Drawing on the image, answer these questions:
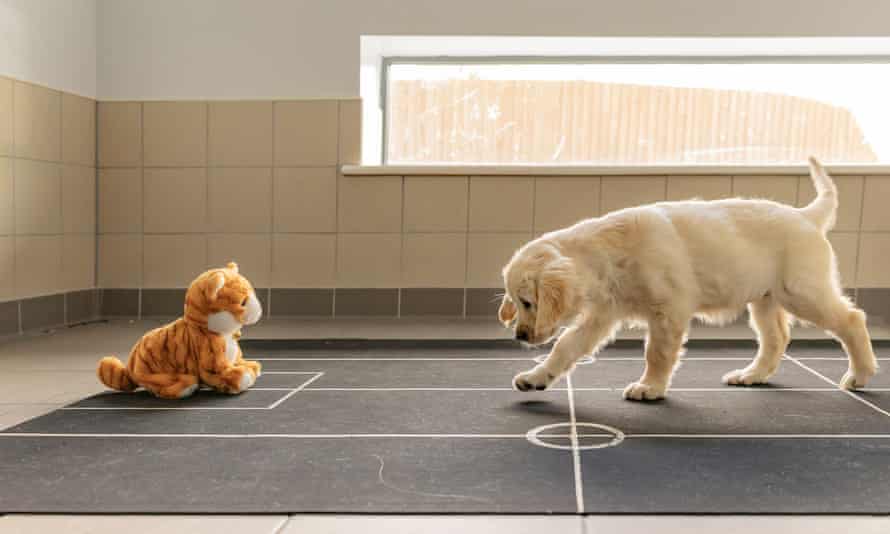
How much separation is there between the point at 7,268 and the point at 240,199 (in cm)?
134

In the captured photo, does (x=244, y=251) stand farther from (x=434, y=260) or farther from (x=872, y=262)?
(x=872, y=262)

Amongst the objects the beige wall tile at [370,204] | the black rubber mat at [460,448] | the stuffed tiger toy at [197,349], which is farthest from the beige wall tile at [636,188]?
the stuffed tiger toy at [197,349]

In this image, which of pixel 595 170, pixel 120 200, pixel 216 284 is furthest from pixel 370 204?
pixel 216 284

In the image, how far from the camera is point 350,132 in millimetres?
4434

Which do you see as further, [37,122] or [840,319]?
[37,122]

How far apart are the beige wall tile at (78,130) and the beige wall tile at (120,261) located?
50 centimetres

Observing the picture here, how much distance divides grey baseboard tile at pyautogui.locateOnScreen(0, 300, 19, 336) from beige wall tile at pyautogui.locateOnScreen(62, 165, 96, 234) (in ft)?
1.99

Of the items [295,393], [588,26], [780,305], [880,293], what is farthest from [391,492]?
[880,293]

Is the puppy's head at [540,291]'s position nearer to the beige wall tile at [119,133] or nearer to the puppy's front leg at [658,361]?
the puppy's front leg at [658,361]

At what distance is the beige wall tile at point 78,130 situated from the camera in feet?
13.8

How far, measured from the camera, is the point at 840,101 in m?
4.70

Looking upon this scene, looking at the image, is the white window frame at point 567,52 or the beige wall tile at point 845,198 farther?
the white window frame at point 567,52

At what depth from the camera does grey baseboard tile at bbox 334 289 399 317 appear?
→ 4.51 meters

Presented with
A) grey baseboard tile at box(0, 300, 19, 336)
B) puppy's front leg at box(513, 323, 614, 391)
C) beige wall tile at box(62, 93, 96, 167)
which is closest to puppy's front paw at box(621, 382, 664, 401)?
puppy's front leg at box(513, 323, 614, 391)
